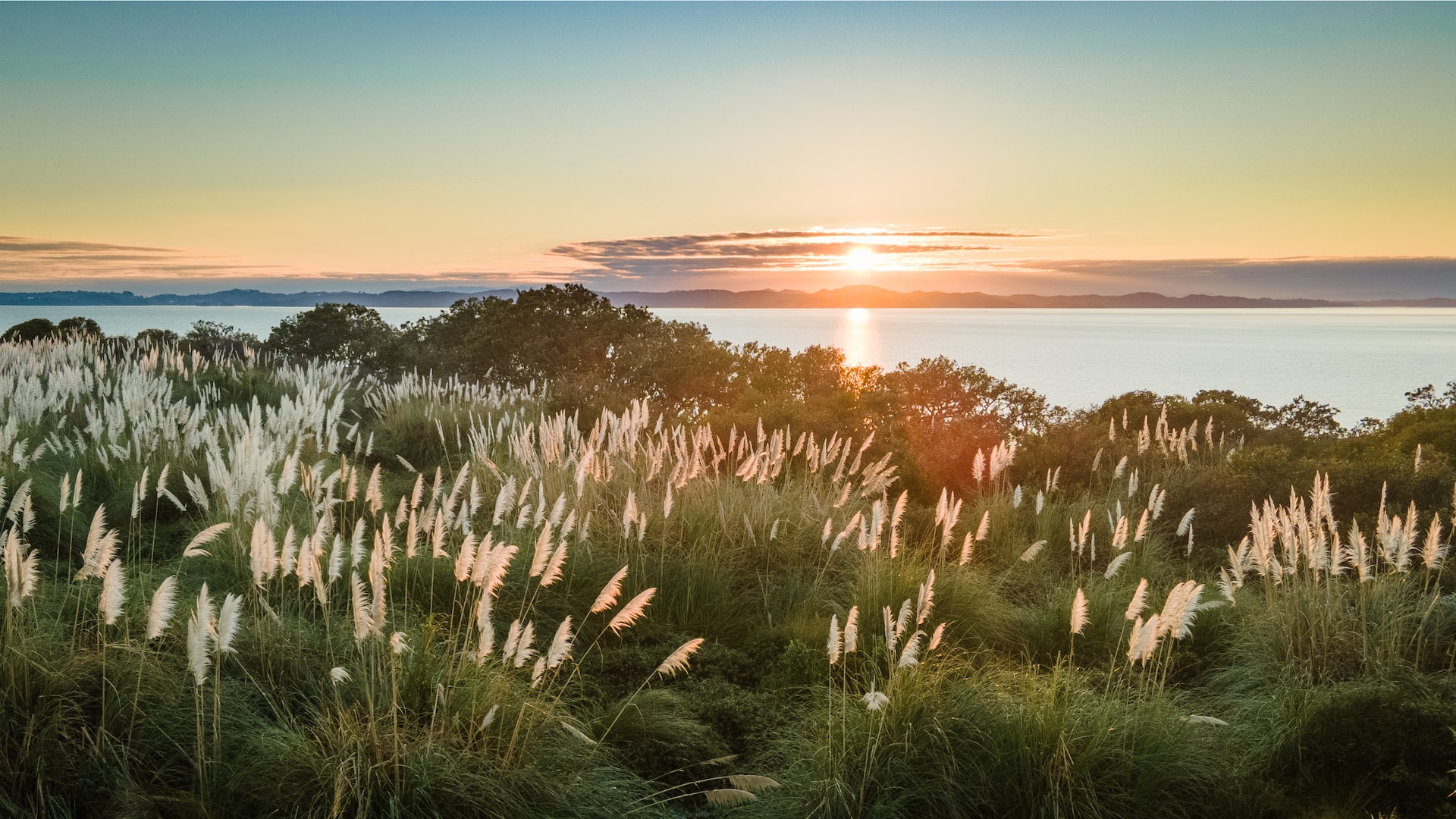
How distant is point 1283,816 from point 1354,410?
25.3 metres

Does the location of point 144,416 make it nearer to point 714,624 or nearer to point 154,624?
point 714,624

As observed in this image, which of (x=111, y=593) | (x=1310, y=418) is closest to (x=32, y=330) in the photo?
(x=111, y=593)

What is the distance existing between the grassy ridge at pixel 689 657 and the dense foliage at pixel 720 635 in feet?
Answer: 0.07

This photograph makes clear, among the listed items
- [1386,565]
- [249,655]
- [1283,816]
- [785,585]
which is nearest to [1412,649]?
[1386,565]

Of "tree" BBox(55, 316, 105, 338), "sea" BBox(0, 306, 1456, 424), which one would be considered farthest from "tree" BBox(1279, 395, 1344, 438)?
"tree" BBox(55, 316, 105, 338)

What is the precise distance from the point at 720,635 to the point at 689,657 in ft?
1.57

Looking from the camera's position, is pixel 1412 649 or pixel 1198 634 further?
pixel 1198 634

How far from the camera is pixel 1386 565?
6.95 m

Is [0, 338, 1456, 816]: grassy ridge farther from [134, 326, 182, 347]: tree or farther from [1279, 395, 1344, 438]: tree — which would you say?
[134, 326, 182, 347]: tree

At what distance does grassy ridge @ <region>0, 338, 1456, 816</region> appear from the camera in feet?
11.5

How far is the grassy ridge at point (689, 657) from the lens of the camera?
3494 mm

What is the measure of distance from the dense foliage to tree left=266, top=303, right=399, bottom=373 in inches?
556

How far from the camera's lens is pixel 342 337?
2509cm

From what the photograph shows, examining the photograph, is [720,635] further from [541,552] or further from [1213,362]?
[1213,362]
